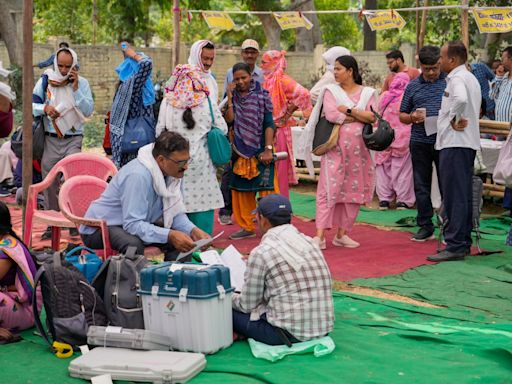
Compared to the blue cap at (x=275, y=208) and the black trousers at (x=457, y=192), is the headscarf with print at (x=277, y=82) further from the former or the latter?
the blue cap at (x=275, y=208)

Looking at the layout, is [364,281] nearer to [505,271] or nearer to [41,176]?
[505,271]

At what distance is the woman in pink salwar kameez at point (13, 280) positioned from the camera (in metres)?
5.18

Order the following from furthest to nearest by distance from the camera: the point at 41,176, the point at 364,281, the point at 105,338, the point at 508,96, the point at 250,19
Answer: the point at 250,19 → the point at 508,96 → the point at 41,176 → the point at 364,281 → the point at 105,338

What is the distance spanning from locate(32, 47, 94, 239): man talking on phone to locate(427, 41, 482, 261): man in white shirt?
3.40m

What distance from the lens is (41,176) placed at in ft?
29.4

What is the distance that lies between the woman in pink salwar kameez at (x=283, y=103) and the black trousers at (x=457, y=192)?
1965 millimetres

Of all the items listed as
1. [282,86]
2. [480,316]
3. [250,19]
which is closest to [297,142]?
[282,86]

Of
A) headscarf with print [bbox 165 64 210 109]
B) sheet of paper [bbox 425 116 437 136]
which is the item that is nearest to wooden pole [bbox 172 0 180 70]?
headscarf with print [bbox 165 64 210 109]

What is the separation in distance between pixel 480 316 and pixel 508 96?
5045mm

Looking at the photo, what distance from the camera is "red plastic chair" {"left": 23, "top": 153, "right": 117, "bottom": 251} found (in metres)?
6.90

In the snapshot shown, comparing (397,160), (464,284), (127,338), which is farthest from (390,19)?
(127,338)

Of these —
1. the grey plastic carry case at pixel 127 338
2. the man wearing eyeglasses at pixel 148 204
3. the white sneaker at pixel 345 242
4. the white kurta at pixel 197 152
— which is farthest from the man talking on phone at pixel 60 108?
the grey plastic carry case at pixel 127 338

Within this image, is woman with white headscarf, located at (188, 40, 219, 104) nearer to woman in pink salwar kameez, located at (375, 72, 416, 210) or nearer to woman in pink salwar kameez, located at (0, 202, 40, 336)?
woman in pink salwar kameez, located at (375, 72, 416, 210)

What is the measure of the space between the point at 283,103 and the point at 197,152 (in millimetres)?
1785
